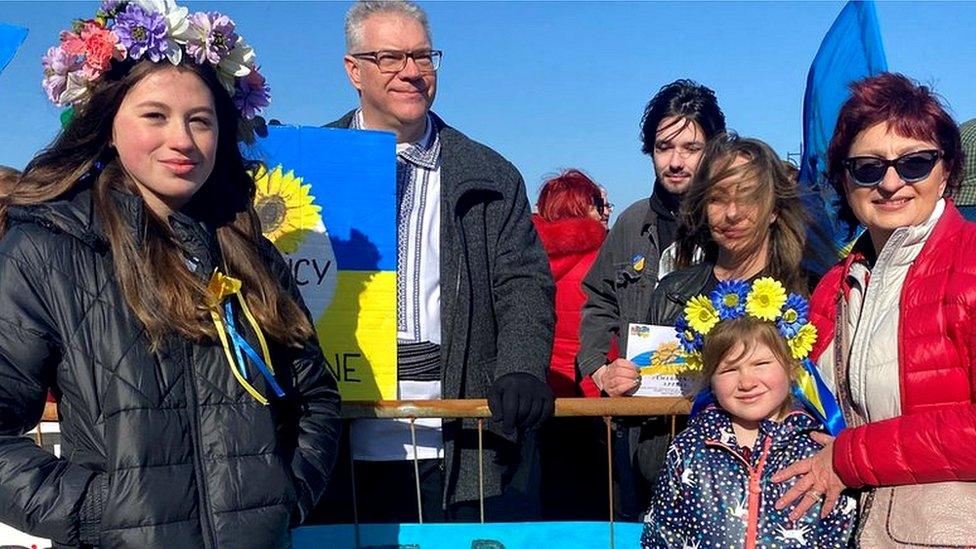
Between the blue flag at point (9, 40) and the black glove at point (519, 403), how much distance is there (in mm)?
1876

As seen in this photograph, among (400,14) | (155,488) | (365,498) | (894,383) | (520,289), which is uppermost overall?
(400,14)

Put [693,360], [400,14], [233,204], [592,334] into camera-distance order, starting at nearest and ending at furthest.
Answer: [233,204]
[693,360]
[400,14]
[592,334]

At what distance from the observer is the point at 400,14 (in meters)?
3.64

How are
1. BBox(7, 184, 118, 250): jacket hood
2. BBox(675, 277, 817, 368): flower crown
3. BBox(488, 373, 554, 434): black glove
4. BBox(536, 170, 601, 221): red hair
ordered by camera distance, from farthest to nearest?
1. BBox(536, 170, 601, 221): red hair
2. BBox(488, 373, 554, 434): black glove
3. BBox(675, 277, 817, 368): flower crown
4. BBox(7, 184, 118, 250): jacket hood

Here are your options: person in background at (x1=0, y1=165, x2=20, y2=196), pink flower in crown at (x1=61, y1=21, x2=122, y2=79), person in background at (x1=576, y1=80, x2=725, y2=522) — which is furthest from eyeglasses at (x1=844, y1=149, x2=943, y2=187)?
person in background at (x1=0, y1=165, x2=20, y2=196)

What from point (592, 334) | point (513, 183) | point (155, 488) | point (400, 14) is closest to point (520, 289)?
point (513, 183)

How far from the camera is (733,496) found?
118 inches

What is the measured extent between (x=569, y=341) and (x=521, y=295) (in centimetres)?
243

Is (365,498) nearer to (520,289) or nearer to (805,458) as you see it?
(520,289)

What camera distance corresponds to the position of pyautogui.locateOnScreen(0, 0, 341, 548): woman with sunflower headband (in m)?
2.35

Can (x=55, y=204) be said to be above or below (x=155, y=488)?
above

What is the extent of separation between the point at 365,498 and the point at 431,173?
3.64ft

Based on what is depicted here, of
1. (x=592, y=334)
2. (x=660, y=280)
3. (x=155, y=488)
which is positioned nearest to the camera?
(x=155, y=488)

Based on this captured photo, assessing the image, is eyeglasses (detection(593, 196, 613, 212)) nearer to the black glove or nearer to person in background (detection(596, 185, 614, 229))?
person in background (detection(596, 185, 614, 229))
